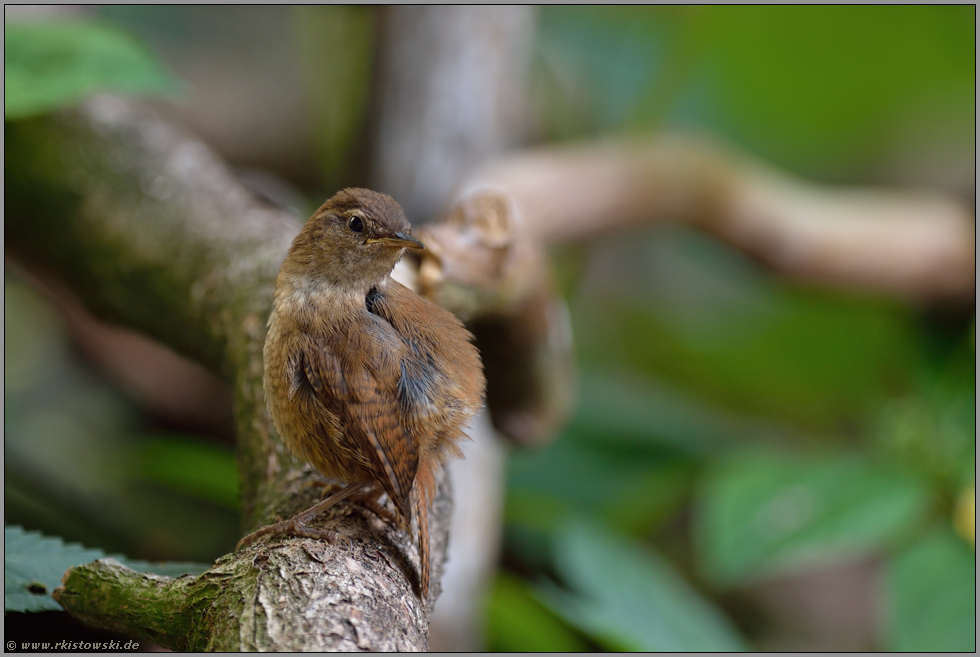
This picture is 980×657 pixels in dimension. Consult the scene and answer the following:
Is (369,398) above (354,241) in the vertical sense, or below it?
below

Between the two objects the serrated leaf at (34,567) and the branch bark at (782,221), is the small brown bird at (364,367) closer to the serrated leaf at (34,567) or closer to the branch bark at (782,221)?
the serrated leaf at (34,567)

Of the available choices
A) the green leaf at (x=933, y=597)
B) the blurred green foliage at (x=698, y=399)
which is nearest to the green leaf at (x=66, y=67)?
the blurred green foliage at (x=698, y=399)

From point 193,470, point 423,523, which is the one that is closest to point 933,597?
point 423,523

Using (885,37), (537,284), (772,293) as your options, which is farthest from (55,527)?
(885,37)

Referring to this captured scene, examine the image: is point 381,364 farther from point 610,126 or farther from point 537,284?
point 610,126

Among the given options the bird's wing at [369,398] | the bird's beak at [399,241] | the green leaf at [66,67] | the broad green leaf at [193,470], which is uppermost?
the green leaf at [66,67]

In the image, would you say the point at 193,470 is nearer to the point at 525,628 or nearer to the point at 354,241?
the point at 525,628
